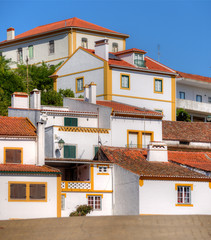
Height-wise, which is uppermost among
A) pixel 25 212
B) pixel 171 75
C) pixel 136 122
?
pixel 171 75

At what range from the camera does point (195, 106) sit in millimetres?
89438

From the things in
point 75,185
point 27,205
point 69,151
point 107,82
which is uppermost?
point 107,82

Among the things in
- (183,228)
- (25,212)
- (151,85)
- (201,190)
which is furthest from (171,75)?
(183,228)

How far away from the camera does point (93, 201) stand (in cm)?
5419

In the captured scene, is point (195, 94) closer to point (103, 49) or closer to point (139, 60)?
point (139, 60)

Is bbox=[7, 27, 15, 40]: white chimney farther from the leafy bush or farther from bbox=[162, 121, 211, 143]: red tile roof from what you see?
the leafy bush

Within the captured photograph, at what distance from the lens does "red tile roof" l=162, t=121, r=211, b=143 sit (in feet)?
222

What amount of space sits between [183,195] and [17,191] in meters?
11.7

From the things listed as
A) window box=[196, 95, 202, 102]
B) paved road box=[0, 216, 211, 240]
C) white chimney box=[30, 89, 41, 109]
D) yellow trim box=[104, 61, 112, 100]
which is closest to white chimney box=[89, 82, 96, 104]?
white chimney box=[30, 89, 41, 109]

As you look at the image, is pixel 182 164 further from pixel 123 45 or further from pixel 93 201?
pixel 123 45

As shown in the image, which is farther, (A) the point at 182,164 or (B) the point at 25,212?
(A) the point at 182,164

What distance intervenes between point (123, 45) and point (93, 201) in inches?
1609

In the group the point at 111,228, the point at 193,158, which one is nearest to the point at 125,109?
the point at 193,158

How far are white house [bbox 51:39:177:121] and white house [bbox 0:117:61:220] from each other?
21558mm
